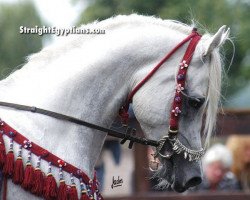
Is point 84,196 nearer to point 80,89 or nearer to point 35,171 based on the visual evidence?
point 35,171

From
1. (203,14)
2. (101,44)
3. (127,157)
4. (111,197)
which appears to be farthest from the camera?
(203,14)

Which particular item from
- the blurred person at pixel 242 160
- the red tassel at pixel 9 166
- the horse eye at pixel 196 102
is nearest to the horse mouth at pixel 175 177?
the horse eye at pixel 196 102

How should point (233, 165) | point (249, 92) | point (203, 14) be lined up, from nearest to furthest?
point (233, 165) → point (203, 14) → point (249, 92)

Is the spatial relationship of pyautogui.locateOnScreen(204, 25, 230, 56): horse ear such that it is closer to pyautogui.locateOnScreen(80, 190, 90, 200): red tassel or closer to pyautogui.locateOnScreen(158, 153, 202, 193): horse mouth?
pyautogui.locateOnScreen(158, 153, 202, 193): horse mouth

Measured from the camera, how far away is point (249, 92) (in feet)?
80.1

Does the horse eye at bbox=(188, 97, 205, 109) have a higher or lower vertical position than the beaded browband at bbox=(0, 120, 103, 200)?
higher

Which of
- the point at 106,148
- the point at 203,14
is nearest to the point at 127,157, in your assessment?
the point at 106,148

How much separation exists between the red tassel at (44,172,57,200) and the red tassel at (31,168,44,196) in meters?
0.02

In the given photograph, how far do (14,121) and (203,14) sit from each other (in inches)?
745

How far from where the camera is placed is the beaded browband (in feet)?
11.8

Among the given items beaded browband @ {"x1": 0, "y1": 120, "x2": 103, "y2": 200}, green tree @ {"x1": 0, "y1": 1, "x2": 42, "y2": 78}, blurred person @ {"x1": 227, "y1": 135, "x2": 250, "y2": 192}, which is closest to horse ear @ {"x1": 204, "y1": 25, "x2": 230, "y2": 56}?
beaded browband @ {"x1": 0, "y1": 120, "x2": 103, "y2": 200}

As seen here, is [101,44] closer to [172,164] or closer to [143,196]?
[172,164]

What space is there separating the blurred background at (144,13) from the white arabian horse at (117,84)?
0.74ft

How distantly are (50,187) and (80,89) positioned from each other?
59 cm
